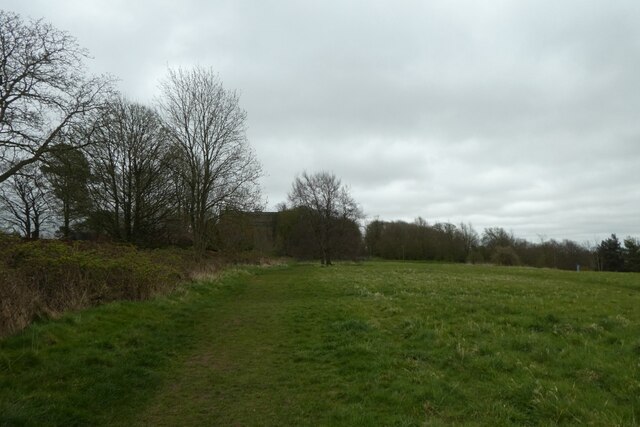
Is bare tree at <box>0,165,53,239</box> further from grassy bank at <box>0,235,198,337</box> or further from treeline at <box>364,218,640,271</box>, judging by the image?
treeline at <box>364,218,640,271</box>

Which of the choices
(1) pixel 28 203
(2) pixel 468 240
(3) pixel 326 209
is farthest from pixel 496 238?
(1) pixel 28 203

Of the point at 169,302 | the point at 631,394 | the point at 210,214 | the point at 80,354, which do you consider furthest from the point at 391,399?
the point at 210,214

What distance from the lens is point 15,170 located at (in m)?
14.4

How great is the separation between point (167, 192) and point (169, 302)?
22131 millimetres

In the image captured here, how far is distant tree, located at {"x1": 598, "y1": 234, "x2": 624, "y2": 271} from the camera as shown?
79.9 metres

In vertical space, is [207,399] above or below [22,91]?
below

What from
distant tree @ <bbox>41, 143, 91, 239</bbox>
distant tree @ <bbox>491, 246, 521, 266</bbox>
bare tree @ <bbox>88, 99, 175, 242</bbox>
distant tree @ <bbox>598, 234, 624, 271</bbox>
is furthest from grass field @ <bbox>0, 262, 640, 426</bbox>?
distant tree @ <bbox>598, 234, 624, 271</bbox>

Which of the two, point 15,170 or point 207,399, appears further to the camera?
point 15,170

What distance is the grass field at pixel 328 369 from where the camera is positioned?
16.6 feet

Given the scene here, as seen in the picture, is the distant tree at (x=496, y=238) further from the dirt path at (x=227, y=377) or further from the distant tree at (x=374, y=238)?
the dirt path at (x=227, y=377)

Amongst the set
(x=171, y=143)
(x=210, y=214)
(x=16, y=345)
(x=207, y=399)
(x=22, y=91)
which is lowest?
(x=207, y=399)

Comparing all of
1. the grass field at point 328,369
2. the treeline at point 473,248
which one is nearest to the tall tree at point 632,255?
the treeline at point 473,248

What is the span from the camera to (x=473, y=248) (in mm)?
104312

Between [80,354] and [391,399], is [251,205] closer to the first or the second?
[80,354]
